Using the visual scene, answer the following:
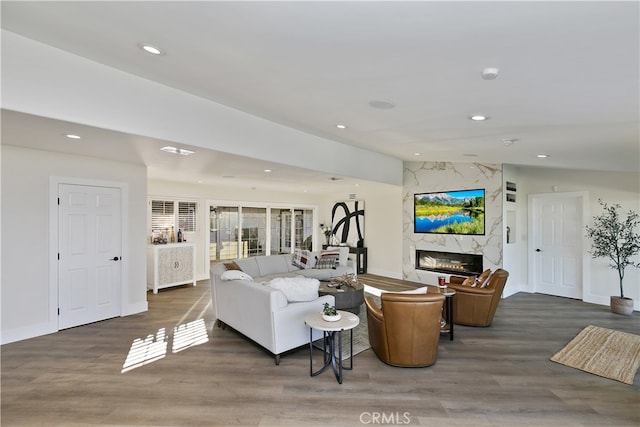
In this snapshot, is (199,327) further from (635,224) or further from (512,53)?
(635,224)

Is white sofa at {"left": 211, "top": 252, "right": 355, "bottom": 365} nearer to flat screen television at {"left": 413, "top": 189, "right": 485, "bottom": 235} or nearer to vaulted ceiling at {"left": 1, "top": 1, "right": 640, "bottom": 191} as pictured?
vaulted ceiling at {"left": 1, "top": 1, "right": 640, "bottom": 191}

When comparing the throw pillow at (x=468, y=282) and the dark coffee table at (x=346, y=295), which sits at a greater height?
the throw pillow at (x=468, y=282)

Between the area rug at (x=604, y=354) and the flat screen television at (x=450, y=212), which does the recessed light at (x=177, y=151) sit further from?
the flat screen television at (x=450, y=212)

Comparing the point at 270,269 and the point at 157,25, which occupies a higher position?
the point at 157,25

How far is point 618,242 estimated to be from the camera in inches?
215

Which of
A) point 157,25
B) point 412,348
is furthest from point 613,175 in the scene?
point 157,25

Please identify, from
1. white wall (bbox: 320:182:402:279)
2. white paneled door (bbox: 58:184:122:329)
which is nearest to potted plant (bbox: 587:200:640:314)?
white wall (bbox: 320:182:402:279)

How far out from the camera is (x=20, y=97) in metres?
2.56

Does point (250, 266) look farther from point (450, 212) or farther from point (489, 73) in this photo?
point (489, 73)

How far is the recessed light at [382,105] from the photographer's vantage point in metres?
3.23

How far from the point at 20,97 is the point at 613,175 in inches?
327

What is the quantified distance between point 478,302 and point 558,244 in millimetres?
3292

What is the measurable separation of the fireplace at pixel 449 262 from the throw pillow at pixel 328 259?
2.15 metres

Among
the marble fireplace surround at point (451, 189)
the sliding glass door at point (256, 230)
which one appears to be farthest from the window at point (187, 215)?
the marble fireplace surround at point (451, 189)
